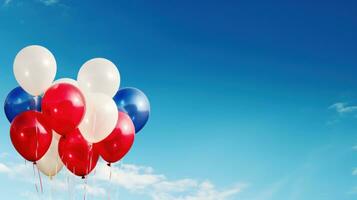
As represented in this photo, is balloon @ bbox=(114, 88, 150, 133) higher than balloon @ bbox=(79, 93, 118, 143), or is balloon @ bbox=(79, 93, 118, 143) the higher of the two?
balloon @ bbox=(114, 88, 150, 133)

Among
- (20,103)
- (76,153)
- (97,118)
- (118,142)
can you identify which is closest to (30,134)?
(20,103)

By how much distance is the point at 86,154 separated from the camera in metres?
8.82

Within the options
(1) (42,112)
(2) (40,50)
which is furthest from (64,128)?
(2) (40,50)

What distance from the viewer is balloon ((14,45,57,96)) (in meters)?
8.52

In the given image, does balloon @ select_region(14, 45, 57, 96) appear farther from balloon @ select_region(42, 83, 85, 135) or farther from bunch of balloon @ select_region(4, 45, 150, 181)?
balloon @ select_region(42, 83, 85, 135)

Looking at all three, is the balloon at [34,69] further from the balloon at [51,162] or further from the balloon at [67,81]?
the balloon at [51,162]

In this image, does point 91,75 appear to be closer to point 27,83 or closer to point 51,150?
point 27,83

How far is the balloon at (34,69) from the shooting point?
27.9 ft

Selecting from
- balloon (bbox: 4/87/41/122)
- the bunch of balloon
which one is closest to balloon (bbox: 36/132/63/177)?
the bunch of balloon

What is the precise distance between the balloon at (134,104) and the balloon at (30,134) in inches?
63.9

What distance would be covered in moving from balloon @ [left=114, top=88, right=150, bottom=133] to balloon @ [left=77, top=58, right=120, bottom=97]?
1.10 feet

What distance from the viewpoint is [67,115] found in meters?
8.13

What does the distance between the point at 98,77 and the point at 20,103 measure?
1.65m

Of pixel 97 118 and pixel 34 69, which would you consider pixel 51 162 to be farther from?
pixel 34 69
